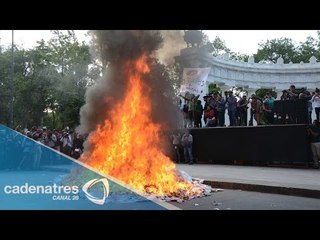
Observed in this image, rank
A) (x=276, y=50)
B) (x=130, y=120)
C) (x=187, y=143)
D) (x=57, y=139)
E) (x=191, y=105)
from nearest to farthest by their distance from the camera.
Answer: (x=130, y=120), (x=187, y=143), (x=191, y=105), (x=57, y=139), (x=276, y=50)

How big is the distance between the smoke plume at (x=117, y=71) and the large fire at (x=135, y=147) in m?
0.16

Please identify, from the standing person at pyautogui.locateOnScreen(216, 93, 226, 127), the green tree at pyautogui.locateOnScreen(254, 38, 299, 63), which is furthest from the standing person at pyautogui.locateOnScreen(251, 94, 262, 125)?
the green tree at pyautogui.locateOnScreen(254, 38, 299, 63)

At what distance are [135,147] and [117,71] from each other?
6.50 feet

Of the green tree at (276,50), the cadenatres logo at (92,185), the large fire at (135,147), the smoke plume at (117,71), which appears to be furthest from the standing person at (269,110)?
the green tree at (276,50)

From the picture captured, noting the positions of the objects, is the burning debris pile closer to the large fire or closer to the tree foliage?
the large fire

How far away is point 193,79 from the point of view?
16047 mm

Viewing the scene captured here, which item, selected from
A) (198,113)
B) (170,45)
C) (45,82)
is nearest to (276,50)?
→ (45,82)

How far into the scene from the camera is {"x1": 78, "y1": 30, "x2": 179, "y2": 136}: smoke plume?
10.4 metres

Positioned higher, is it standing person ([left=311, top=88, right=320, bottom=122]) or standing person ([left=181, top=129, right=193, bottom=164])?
standing person ([left=311, top=88, right=320, bottom=122])

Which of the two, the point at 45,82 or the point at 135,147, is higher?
the point at 45,82

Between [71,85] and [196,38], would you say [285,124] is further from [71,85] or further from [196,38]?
[71,85]

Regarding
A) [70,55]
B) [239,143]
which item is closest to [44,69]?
[70,55]

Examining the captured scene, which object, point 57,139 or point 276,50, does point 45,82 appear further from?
point 276,50
